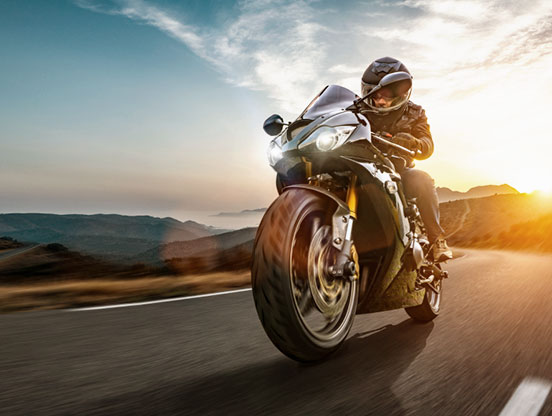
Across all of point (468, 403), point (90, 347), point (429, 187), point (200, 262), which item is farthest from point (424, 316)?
point (200, 262)

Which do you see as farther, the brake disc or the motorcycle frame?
the motorcycle frame

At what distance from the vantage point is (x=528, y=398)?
271 cm

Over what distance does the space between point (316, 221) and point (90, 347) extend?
1.73 metres

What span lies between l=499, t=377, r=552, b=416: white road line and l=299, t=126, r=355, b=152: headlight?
5.53ft

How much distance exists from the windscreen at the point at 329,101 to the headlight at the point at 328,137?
237 millimetres

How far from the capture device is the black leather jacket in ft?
13.9

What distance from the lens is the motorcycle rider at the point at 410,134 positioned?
4.09 meters

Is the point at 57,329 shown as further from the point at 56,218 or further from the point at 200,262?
the point at 56,218

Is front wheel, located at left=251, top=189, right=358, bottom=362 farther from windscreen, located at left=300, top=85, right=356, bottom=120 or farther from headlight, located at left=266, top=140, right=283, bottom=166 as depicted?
windscreen, located at left=300, top=85, right=356, bottom=120

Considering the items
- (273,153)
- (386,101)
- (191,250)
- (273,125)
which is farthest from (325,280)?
(191,250)

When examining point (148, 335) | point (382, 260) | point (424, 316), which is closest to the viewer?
point (382, 260)

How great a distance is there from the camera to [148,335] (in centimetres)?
394

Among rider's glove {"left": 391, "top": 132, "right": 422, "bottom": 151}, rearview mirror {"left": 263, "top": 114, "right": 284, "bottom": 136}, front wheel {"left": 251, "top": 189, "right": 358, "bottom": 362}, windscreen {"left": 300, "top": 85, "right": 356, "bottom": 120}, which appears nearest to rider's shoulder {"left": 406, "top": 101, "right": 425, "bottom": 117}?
rider's glove {"left": 391, "top": 132, "right": 422, "bottom": 151}

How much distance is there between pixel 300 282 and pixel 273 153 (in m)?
1.06
